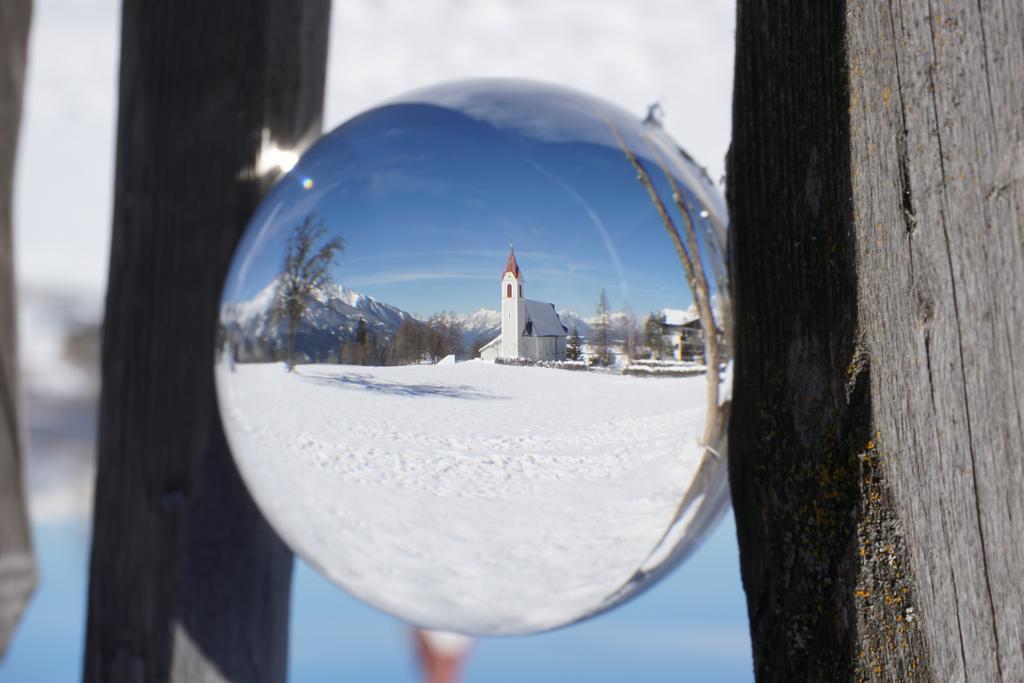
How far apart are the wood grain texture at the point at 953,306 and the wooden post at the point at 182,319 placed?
0.93m

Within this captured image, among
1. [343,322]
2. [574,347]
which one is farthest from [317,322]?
[574,347]

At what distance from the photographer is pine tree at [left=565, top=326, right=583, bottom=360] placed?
3.06 feet

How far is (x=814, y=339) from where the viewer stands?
86cm

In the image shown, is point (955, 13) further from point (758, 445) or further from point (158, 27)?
point (158, 27)

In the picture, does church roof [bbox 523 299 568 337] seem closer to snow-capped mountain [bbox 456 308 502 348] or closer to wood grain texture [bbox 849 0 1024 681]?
snow-capped mountain [bbox 456 308 502 348]

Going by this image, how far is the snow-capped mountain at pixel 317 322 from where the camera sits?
924mm

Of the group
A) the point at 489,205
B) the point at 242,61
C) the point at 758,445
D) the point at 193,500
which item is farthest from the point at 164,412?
the point at 758,445

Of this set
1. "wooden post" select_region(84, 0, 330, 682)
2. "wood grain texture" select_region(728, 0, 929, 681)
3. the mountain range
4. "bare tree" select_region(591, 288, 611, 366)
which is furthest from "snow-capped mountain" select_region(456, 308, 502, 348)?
"wooden post" select_region(84, 0, 330, 682)

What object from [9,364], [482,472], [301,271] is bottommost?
[482,472]

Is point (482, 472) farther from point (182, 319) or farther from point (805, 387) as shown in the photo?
point (182, 319)

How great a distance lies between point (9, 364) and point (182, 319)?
1.80ft

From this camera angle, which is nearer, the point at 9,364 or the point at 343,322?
the point at 9,364

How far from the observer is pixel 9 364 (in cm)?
78

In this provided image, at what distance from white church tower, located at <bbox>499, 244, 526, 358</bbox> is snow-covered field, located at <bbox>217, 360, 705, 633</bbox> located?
0.02 metres
